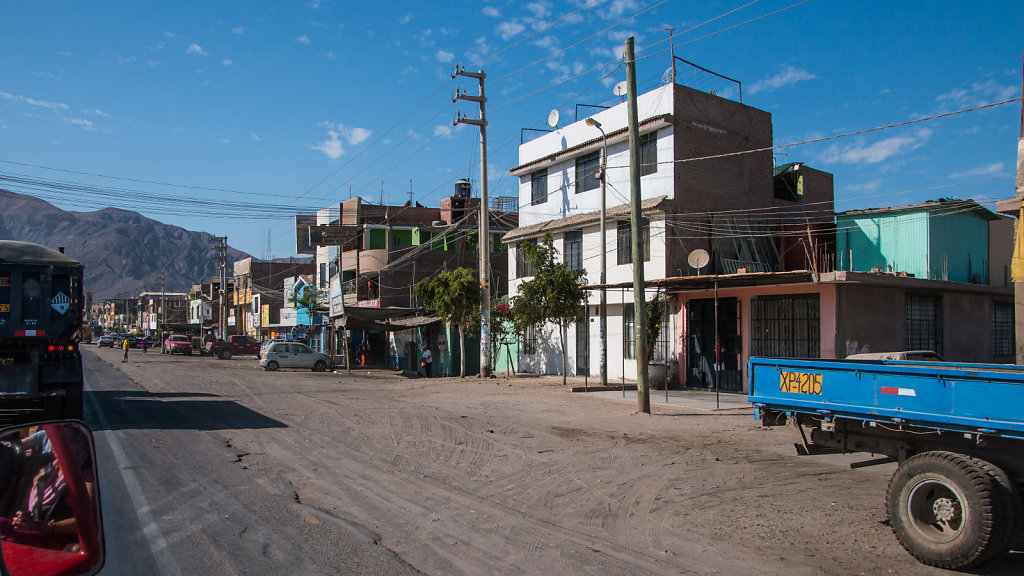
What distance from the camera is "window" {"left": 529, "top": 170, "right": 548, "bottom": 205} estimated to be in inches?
1224

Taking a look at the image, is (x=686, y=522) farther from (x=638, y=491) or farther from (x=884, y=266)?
(x=884, y=266)

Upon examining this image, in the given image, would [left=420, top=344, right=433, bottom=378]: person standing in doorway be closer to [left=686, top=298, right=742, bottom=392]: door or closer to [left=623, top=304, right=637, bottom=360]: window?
[left=623, top=304, right=637, bottom=360]: window

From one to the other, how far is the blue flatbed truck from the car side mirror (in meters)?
6.25

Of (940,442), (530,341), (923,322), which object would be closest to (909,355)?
(940,442)

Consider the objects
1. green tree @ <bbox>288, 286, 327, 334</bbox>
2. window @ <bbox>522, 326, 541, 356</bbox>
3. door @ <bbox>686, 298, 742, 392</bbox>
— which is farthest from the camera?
green tree @ <bbox>288, 286, 327, 334</bbox>

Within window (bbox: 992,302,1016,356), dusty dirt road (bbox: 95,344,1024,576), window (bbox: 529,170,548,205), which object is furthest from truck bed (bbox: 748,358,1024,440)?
window (bbox: 529,170,548,205)

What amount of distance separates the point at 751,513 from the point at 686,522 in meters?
0.88

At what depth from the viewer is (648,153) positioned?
1004 inches

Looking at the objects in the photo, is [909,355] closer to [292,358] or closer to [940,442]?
[940,442]

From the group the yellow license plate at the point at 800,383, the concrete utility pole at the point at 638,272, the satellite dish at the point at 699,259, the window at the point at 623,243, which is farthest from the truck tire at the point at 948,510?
the window at the point at 623,243

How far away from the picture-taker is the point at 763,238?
85.7ft

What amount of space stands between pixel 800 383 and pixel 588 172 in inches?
858

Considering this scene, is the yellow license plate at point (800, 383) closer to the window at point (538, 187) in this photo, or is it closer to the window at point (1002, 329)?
the window at point (1002, 329)

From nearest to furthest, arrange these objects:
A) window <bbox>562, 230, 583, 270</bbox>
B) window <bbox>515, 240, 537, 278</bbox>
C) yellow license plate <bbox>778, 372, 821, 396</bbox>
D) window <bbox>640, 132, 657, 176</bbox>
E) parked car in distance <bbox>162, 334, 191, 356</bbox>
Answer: yellow license plate <bbox>778, 372, 821, 396</bbox>, window <bbox>640, 132, 657, 176</bbox>, window <bbox>562, 230, 583, 270</bbox>, window <bbox>515, 240, 537, 278</bbox>, parked car in distance <bbox>162, 334, 191, 356</bbox>
